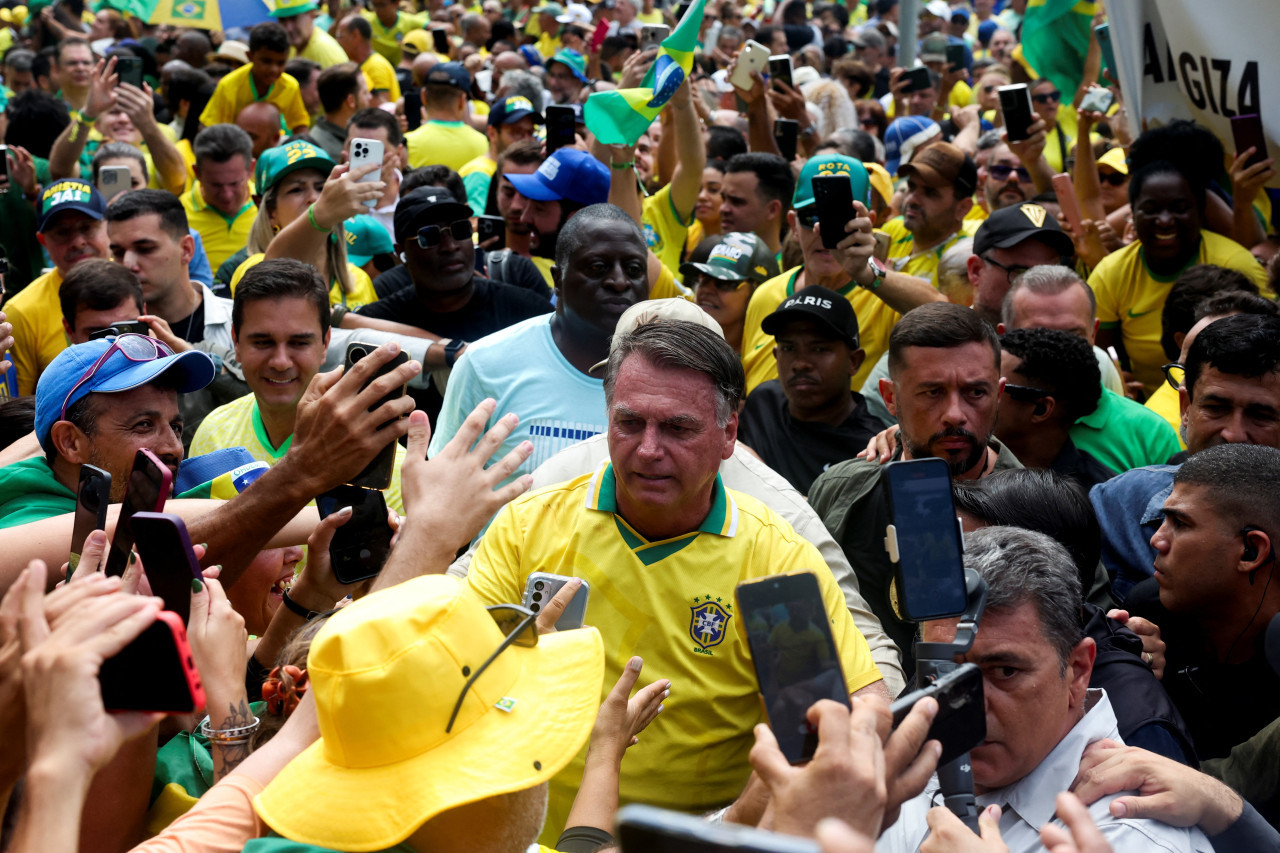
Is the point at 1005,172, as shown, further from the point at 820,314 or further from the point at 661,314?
the point at 661,314

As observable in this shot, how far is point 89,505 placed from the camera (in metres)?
2.30

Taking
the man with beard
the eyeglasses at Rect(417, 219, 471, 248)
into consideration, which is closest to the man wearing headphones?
the man with beard

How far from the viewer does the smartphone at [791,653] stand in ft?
5.22

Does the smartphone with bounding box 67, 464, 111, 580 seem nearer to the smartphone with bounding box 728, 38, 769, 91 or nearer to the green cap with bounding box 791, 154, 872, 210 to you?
the green cap with bounding box 791, 154, 872, 210

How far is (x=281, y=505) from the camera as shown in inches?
103

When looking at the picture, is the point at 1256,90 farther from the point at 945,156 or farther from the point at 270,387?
the point at 270,387

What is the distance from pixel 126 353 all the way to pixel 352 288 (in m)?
2.62

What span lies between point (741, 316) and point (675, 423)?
328 centimetres

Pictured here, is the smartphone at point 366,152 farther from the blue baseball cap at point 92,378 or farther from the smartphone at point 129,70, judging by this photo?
the smartphone at point 129,70

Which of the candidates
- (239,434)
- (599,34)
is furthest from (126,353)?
(599,34)

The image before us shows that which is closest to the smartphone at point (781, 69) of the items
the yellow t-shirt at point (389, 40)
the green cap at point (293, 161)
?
the green cap at point (293, 161)

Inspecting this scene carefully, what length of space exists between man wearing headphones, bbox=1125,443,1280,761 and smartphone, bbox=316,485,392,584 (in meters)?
2.01

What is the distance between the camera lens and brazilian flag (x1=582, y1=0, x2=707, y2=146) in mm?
5691

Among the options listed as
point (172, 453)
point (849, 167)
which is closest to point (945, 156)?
point (849, 167)
